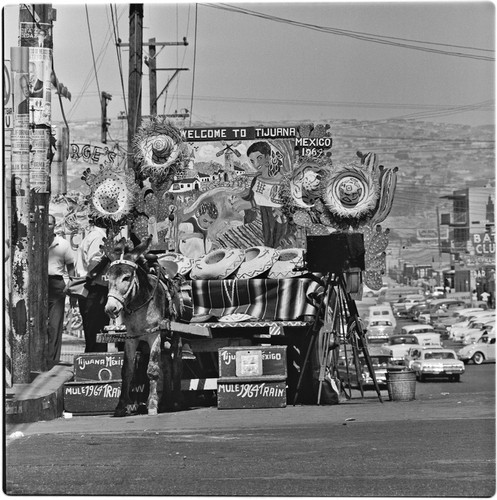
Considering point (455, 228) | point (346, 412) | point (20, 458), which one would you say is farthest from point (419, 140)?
point (20, 458)

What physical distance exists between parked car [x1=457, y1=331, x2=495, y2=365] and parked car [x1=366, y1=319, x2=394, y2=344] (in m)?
0.73

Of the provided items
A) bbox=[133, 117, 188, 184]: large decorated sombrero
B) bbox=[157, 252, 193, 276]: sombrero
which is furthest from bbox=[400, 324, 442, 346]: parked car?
bbox=[133, 117, 188, 184]: large decorated sombrero

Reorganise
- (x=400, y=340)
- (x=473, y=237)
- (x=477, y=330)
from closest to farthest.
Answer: (x=473, y=237) → (x=477, y=330) → (x=400, y=340)

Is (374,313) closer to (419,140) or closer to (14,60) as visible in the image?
(419,140)

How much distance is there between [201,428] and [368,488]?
162 cm

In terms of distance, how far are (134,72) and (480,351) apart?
380 cm

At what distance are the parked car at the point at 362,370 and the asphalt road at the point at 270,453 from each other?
0.43 m

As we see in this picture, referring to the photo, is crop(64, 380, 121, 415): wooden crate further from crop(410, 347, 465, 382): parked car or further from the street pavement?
crop(410, 347, 465, 382): parked car

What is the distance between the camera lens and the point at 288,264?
1211 centimetres

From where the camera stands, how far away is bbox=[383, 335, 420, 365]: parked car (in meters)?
12.0

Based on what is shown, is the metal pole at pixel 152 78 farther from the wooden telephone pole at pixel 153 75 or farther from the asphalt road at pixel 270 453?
Result: the asphalt road at pixel 270 453

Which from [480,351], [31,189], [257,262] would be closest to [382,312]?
[257,262]

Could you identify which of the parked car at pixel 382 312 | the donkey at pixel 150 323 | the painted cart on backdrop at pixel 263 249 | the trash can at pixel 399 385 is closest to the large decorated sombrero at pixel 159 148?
the painted cart on backdrop at pixel 263 249

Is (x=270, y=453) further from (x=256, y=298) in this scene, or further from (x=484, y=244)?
(x=484, y=244)
